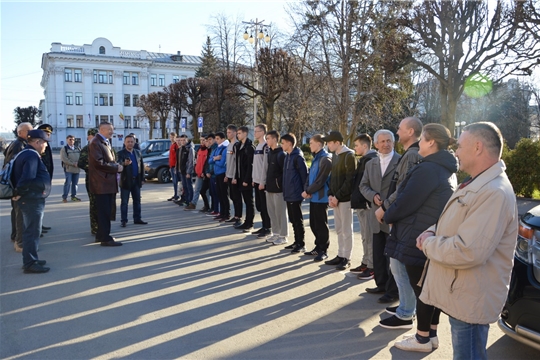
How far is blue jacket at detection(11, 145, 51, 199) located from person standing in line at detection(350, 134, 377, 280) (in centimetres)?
445

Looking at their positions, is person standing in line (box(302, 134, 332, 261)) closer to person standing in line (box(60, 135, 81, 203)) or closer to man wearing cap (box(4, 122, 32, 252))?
man wearing cap (box(4, 122, 32, 252))

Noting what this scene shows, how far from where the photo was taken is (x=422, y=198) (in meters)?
3.93

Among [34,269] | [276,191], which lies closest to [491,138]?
[276,191]

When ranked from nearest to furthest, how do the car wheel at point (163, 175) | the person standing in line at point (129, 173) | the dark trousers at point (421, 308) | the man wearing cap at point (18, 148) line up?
the dark trousers at point (421, 308) < the man wearing cap at point (18, 148) < the person standing in line at point (129, 173) < the car wheel at point (163, 175)

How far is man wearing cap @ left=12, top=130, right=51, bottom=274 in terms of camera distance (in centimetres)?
619

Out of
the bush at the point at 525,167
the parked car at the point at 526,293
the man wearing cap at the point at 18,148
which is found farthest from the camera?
the bush at the point at 525,167

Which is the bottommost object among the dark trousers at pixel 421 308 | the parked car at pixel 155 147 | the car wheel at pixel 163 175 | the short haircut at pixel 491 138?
the dark trousers at pixel 421 308

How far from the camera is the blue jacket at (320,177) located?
7070 mm

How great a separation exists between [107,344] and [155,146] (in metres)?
18.6

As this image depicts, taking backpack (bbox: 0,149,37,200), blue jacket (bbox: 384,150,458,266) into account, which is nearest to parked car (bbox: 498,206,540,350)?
blue jacket (bbox: 384,150,458,266)

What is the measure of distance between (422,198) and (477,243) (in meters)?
1.36

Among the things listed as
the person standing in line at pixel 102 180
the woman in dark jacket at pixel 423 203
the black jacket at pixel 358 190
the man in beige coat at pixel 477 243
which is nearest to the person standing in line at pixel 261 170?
the person standing in line at pixel 102 180

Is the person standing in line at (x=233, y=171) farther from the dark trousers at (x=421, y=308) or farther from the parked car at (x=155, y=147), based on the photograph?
the parked car at (x=155, y=147)

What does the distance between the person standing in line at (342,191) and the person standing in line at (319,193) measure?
9.2 inches
